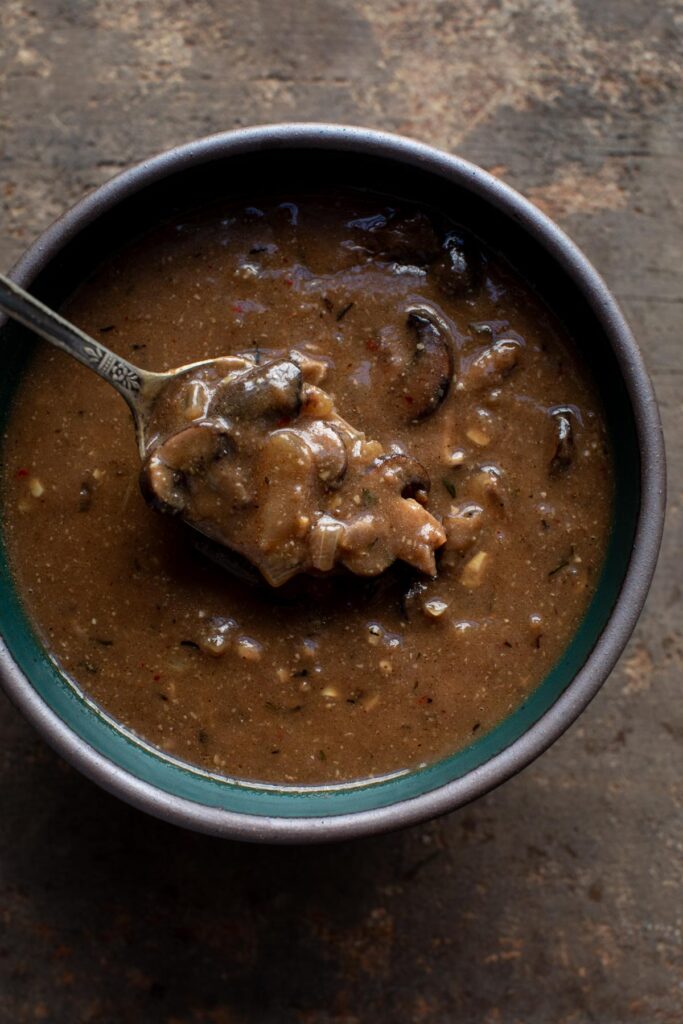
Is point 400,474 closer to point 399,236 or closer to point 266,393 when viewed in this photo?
point 266,393

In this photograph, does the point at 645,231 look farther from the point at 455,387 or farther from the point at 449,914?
the point at 449,914

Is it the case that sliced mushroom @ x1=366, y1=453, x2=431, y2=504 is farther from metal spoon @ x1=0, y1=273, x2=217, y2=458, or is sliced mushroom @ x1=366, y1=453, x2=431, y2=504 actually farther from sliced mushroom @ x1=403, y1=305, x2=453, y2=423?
metal spoon @ x1=0, y1=273, x2=217, y2=458

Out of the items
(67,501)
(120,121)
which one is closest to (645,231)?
(120,121)

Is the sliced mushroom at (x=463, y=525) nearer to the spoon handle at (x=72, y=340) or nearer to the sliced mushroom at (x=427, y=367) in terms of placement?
the sliced mushroom at (x=427, y=367)

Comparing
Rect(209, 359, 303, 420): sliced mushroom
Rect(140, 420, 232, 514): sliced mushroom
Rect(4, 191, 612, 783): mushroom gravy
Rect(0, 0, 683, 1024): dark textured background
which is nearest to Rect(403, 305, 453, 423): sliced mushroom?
Rect(4, 191, 612, 783): mushroom gravy

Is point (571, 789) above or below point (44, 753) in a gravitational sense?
below

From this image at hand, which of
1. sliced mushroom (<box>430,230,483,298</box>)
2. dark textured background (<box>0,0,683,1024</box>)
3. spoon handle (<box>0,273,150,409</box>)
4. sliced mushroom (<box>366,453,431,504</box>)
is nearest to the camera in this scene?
spoon handle (<box>0,273,150,409</box>)

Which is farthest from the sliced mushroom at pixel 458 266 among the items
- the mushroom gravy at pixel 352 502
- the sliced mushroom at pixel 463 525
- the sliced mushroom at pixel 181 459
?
the sliced mushroom at pixel 181 459
